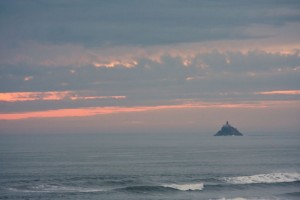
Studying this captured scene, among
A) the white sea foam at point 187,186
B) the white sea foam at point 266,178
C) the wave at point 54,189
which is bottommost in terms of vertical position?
the wave at point 54,189

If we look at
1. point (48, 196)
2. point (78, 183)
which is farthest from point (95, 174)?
point (48, 196)

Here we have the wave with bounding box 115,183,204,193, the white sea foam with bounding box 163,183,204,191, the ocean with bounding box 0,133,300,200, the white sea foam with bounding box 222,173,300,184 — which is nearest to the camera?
the ocean with bounding box 0,133,300,200

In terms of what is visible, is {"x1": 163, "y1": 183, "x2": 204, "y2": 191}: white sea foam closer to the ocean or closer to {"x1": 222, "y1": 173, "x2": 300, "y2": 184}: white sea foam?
the ocean

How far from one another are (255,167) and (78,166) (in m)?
32.0

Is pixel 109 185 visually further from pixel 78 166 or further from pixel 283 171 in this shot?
Answer: pixel 283 171

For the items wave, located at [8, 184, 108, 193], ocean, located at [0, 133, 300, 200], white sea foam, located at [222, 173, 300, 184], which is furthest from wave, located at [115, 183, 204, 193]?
white sea foam, located at [222, 173, 300, 184]

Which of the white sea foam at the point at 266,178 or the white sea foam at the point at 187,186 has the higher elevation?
the white sea foam at the point at 266,178

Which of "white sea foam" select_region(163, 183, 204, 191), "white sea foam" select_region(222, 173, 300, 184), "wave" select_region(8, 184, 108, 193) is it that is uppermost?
"white sea foam" select_region(222, 173, 300, 184)

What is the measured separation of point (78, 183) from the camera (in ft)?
243

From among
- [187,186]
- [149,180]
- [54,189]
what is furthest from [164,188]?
[54,189]

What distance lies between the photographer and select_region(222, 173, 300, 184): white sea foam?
7782cm

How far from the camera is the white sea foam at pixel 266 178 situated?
77.8 metres

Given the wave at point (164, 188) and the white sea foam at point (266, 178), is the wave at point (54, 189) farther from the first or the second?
the white sea foam at point (266, 178)

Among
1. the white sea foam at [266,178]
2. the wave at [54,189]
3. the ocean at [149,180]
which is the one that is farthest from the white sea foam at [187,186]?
the wave at [54,189]
